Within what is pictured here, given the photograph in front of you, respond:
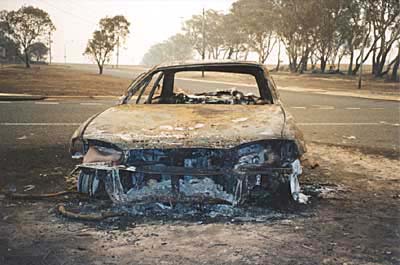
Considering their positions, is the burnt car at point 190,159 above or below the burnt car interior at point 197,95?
below

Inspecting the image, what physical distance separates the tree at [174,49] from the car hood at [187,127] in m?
70.8

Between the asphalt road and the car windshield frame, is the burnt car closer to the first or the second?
the car windshield frame

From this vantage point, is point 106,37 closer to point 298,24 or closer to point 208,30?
point 298,24

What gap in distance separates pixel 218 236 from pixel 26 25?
71.9 ft

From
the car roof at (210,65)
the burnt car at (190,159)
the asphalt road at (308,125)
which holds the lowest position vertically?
the asphalt road at (308,125)

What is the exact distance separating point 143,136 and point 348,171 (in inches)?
110

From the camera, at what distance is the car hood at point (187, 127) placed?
3092 millimetres

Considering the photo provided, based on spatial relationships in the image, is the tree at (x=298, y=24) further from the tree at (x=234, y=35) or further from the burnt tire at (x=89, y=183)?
the burnt tire at (x=89, y=183)

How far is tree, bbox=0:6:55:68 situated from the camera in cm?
1870

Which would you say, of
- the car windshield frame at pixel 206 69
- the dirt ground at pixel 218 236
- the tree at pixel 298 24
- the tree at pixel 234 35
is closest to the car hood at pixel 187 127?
the car windshield frame at pixel 206 69

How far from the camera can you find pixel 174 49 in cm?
10650

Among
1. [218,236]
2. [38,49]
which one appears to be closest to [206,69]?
[218,236]

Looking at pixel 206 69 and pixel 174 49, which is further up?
pixel 174 49

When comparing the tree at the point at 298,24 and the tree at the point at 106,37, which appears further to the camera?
the tree at the point at 298,24
